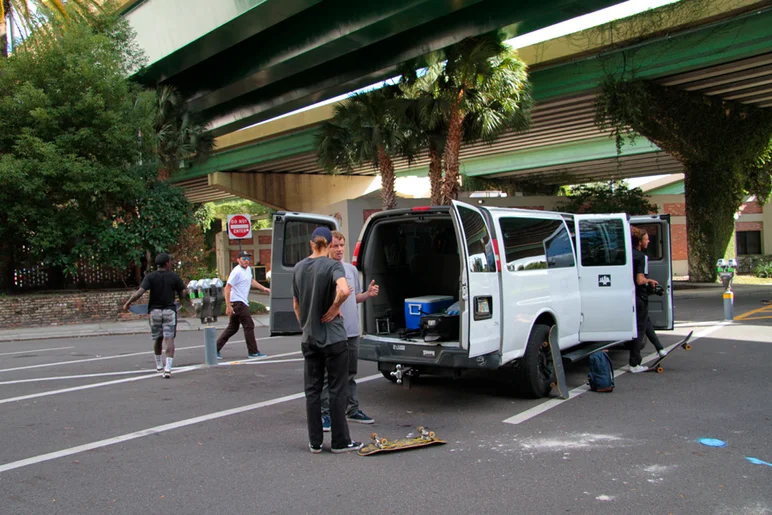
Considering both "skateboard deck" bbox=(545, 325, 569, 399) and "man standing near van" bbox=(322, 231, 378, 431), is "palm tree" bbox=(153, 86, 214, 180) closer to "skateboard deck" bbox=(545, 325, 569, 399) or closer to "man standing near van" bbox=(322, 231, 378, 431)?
"man standing near van" bbox=(322, 231, 378, 431)

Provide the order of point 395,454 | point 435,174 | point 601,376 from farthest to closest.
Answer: point 435,174, point 601,376, point 395,454

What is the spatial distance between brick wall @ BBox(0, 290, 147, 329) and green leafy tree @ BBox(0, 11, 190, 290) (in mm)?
914

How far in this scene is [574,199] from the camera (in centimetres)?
3098

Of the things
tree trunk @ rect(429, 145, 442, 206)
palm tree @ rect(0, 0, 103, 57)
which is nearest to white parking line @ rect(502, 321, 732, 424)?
tree trunk @ rect(429, 145, 442, 206)

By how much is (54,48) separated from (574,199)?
2285cm

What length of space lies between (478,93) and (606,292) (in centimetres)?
1187

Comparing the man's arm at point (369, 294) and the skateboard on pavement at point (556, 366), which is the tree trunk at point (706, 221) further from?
the man's arm at point (369, 294)

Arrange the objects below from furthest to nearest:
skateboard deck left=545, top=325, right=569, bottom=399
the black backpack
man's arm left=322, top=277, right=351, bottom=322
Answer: the black backpack, skateboard deck left=545, top=325, right=569, bottom=399, man's arm left=322, top=277, right=351, bottom=322

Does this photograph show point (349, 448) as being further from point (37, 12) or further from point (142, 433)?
point (37, 12)

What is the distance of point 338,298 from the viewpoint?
16.9 feet

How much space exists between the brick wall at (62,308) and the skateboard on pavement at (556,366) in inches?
538

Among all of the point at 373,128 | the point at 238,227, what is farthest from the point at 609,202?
the point at 238,227

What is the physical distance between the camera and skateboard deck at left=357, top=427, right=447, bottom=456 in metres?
5.29

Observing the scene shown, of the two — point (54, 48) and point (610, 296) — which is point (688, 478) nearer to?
point (610, 296)
